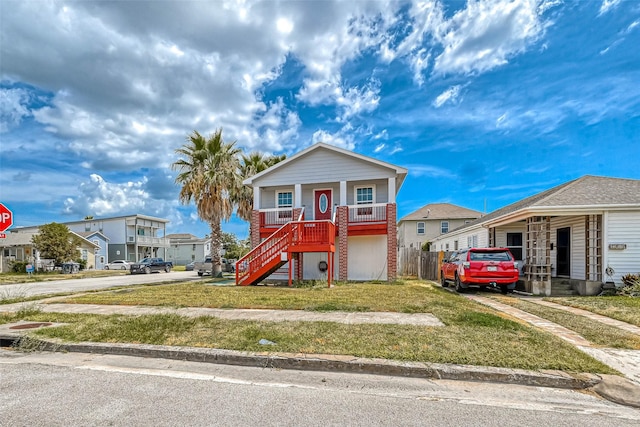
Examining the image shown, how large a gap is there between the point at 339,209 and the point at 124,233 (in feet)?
135

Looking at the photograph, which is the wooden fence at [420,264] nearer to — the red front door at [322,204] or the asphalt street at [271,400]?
the red front door at [322,204]

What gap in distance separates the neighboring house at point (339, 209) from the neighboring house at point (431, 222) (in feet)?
68.1

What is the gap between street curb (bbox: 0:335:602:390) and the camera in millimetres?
4129

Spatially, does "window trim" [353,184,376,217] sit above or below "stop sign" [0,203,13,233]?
above

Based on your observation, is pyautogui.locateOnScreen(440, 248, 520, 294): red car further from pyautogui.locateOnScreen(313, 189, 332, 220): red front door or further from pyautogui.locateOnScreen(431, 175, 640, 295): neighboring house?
pyautogui.locateOnScreen(313, 189, 332, 220): red front door

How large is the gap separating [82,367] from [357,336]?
13.3ft

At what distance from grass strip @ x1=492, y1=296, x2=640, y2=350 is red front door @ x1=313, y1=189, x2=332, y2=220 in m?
10.6

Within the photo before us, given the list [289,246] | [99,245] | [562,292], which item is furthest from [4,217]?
[99,245]

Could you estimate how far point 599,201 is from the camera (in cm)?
1251

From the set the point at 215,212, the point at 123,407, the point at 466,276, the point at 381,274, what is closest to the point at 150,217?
the point at 215,212

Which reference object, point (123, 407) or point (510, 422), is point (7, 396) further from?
point (510, 422)

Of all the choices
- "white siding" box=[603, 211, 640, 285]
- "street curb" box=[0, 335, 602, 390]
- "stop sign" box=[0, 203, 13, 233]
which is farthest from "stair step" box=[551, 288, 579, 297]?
"stop sign" box=[0, 203, 13, 233]

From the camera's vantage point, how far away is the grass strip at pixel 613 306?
7.94 metres

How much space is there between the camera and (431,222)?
38.0 metres
